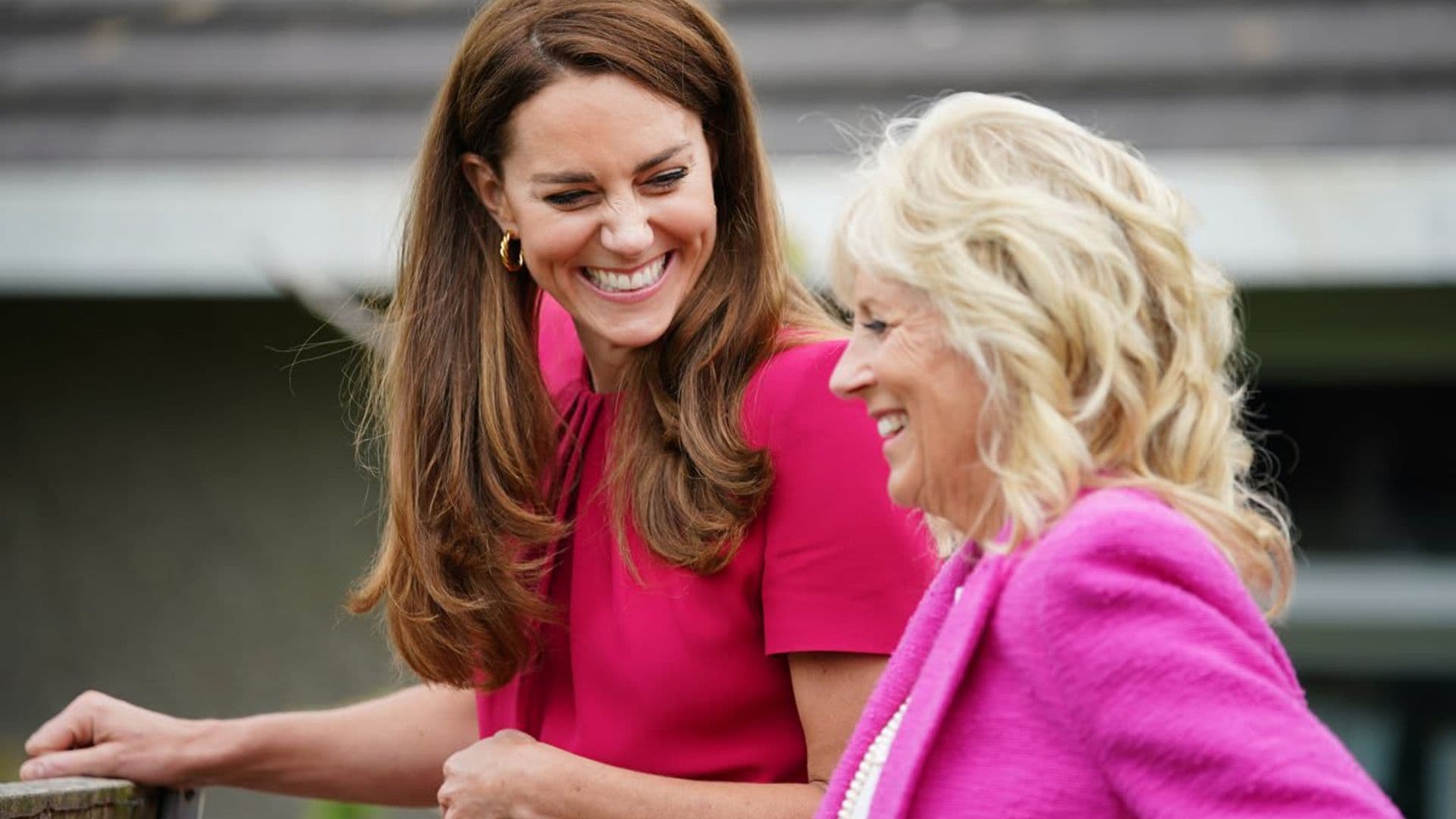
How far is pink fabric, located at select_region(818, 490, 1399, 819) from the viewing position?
1.18m

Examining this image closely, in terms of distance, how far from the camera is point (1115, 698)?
122 centimetres

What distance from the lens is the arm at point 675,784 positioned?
72.1 inches

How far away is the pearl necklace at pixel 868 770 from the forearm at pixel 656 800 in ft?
1.21

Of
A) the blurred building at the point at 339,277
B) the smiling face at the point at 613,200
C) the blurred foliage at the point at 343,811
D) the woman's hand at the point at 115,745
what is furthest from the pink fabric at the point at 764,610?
the blurred building at the point at 339,277

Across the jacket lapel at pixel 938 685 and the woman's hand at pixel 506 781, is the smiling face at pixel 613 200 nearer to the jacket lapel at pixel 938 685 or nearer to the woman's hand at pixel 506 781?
the woman's hand at pixel 506 781

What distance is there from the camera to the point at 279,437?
178 inches

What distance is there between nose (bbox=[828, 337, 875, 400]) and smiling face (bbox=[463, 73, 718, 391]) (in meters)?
0.54

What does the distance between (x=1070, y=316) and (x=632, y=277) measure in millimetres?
768

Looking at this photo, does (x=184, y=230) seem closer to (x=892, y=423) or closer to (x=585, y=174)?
(x=585, y=174)

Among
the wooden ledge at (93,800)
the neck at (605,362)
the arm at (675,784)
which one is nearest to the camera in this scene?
the wooden ledge at (93,800)

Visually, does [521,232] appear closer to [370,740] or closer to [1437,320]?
[370,740]

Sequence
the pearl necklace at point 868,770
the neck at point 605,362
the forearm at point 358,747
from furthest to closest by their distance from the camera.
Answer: the forearm at point 358,747, the neck at point 605,362, the pearl necklace at point 868,770

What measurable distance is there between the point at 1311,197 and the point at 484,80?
229 cm

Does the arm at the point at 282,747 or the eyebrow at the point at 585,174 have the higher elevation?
the eyebrow at the point at 585,174
